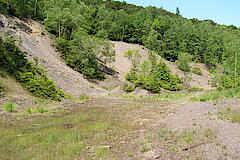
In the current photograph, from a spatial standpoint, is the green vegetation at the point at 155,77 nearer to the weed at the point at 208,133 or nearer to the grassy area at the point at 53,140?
the grassy area at the point at 53,140

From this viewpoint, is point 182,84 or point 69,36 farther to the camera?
point 182,84

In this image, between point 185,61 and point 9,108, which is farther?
point 185,61

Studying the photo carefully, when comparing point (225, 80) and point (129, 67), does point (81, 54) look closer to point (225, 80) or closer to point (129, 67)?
point (129, 67)

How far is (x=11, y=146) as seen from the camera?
28.9 ft

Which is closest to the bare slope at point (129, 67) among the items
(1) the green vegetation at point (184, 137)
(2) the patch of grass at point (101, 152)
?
(1) the green vegetation at point (184, 137)

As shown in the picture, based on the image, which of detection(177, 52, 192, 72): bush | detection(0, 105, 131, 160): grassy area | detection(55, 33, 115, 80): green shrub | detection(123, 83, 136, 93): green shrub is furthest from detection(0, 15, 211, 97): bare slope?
detection(0, 105, 131, 160): grassy area

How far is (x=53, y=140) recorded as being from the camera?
962 centimetres

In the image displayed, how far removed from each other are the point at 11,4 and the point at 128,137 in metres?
48.3

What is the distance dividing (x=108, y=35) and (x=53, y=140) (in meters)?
72.2

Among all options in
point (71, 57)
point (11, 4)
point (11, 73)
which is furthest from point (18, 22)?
point (11, 73)

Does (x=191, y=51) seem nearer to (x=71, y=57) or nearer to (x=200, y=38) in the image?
(x=200, y=38)

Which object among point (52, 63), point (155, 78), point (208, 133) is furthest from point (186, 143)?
point (155, 78)

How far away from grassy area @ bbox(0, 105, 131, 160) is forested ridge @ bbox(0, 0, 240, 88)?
32483mm

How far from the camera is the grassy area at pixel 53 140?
7.80 meters
